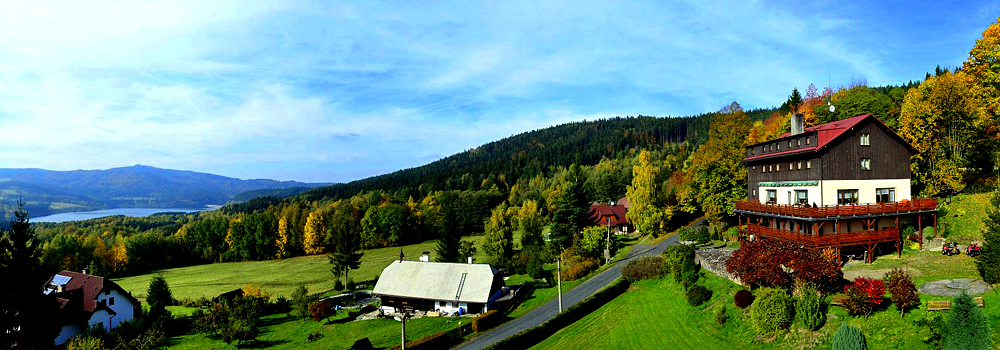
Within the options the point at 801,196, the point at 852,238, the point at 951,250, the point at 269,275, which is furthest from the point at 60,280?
the point at 951,250

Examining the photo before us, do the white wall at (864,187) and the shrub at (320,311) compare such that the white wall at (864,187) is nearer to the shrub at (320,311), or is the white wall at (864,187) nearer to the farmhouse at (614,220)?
the shrub at (320,311)

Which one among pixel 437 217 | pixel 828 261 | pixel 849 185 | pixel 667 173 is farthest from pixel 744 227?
pixel 437 217

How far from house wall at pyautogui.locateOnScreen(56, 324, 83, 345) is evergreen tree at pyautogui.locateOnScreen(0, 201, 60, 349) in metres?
24.6

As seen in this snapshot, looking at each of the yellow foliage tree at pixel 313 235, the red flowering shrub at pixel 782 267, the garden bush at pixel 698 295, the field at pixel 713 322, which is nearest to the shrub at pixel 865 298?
the field at pixel 713 322

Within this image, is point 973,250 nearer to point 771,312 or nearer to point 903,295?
point 903,295

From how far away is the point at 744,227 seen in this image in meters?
52.1

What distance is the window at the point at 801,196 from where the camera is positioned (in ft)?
130

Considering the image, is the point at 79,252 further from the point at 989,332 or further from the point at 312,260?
the point at 989,332

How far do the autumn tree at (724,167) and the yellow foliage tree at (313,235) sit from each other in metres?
100

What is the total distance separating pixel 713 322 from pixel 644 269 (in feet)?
52.7

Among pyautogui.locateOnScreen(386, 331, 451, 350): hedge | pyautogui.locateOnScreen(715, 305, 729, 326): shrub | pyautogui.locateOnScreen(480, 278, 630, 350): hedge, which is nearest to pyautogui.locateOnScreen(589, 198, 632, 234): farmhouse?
pyautogui.locateOnScreen(480, 278, 630, 350): hedge

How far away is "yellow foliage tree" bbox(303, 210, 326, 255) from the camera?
410 feet

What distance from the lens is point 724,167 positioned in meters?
55.7

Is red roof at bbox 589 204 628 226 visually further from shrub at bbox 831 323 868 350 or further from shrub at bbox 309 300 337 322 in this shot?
shrub at bbox 831 323 868 350
